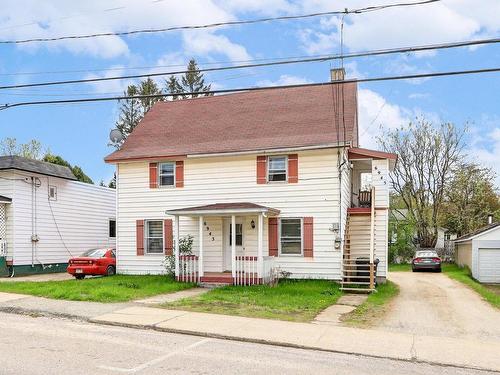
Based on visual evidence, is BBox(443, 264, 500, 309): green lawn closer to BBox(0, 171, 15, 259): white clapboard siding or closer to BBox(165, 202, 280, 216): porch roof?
BBox(165, 202, 280, 216): porch roof

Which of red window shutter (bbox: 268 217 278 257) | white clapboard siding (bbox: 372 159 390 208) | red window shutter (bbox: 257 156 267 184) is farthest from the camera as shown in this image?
white clapboard siding (bbox: 372 159 390 208)

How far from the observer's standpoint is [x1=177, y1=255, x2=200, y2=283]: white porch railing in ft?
59.9

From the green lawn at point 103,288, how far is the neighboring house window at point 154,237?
208cm

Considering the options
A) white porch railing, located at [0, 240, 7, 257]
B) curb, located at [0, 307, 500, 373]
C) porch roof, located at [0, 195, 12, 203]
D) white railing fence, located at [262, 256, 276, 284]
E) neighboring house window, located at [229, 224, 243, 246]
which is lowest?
curb, located at [0, 307, 500, 373]

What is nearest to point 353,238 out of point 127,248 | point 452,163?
point 127,248

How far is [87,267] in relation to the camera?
1986cm

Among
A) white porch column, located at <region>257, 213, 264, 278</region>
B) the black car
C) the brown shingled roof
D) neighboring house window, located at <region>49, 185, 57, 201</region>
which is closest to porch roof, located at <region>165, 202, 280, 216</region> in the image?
white porch column, located at <region>257, 213, 264, 278</region>

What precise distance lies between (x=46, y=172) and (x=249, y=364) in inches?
711

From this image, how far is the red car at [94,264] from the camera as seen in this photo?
19.7 m

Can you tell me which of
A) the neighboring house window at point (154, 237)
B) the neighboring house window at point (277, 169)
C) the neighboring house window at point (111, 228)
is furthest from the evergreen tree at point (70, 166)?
the neighboring house window at point (277, 169)

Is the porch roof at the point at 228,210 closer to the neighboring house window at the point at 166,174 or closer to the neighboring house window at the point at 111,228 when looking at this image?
the neighboring house window at the point at 166,174

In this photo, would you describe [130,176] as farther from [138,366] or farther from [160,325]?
[138,366]

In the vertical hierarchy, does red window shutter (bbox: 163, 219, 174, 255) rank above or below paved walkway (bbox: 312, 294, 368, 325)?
above

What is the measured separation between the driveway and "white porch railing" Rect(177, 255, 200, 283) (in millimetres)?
6832
